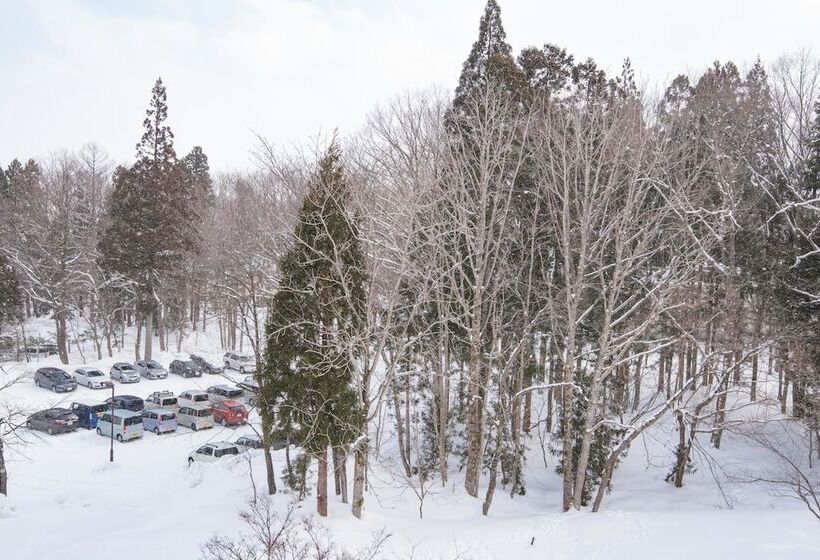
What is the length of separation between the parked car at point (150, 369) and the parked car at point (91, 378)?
2.16 metres

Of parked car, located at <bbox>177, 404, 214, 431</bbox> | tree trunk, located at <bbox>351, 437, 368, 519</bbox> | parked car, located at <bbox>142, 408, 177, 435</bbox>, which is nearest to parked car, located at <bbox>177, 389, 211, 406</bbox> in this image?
parked car, located at <bbox>177, 404, 214, 431</bbox>

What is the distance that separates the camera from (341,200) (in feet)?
45.4

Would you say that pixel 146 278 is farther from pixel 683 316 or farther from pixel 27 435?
pixel 683 316

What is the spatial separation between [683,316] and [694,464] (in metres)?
5.37

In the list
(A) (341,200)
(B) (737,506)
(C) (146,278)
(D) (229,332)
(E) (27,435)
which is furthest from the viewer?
(D) (229,332)

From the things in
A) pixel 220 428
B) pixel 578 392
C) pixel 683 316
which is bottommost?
pixel 220 428

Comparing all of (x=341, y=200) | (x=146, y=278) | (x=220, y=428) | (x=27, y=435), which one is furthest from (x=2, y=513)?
(x=146, y=278)

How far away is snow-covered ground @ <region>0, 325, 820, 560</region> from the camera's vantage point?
38.1 feet

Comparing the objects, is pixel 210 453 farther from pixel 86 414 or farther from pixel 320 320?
pixel 320 320

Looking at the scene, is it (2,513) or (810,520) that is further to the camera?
(2,513)

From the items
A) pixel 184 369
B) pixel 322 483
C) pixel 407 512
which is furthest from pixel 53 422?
pixel 407 512

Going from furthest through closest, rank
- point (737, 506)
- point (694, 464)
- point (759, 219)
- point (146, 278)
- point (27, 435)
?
point (146, 278)
point (27, 435)
point (759, 219)
point (694, 464)
point (737, 506)

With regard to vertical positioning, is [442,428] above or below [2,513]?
above

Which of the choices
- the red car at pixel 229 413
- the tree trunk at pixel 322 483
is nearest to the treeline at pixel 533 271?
the tree trunk at pixel 322 483
